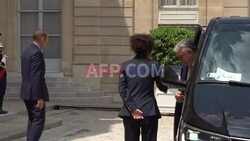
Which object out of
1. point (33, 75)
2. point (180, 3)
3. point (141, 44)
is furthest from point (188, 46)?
point (180, 3)

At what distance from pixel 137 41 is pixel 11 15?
12.5m

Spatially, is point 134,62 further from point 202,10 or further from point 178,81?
point 202,10

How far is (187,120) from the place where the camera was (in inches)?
189

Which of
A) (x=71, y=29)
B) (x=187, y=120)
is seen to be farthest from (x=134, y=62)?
(x=71, y=29)

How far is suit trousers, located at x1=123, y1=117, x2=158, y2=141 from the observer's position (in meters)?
6.40

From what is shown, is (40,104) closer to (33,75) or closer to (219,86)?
(33,75)

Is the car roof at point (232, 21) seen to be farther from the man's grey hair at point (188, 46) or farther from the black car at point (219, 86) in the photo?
the man's grey hair at point (188, 46)

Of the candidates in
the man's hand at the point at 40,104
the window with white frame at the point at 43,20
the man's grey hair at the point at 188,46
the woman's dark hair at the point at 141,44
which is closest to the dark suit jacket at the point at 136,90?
the woman's dark hair at the point at 141,44

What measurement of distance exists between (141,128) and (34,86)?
2141mm

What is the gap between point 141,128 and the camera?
651cm

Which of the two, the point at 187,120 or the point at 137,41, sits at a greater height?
the point at 137,41

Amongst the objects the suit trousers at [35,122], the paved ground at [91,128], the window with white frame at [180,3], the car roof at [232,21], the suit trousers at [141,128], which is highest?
the window with white frame at [180,3]

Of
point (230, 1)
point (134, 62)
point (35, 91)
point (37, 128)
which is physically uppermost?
point (230, 1)

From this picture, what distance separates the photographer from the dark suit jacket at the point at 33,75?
8.02 m
